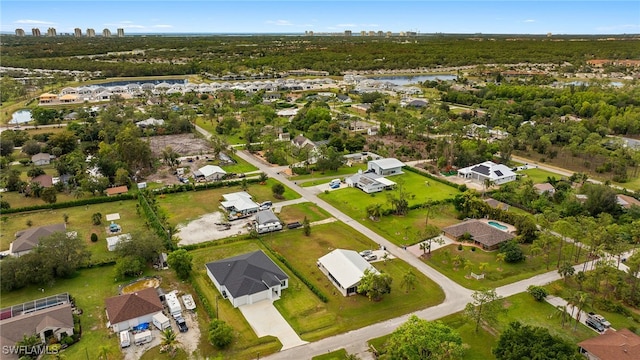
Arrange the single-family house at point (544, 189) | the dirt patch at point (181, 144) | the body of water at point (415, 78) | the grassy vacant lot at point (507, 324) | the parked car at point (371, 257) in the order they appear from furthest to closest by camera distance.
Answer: the body of water at point (415, 78) → the dirt patch at point (181, 144) → the single-family house at point (544, 189) → the parked car at point (371, 257) → the grassy vacant lot at point (507, 324)

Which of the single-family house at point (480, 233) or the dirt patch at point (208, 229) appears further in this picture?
the dirt patch at point (208, 229)

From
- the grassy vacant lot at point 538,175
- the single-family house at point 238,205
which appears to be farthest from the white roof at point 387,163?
the single-family house at point 238,205

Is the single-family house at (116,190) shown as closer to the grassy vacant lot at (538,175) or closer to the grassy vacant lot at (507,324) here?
the grassy vacant lot at (507,324)

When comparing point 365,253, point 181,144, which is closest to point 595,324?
point 365,253

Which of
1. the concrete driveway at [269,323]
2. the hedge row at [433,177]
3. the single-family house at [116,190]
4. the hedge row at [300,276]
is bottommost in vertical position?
the concrete driveway at [269,323]

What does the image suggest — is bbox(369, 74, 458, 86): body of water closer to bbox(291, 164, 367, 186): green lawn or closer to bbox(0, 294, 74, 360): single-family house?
bbox(291, 164, 367, 186): green lawn

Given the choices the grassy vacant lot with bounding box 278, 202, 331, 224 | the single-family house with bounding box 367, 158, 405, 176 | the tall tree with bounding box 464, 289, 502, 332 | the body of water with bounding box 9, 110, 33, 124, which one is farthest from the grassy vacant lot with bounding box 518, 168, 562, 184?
the body of water with bounding box 9, 110, 33, 124
